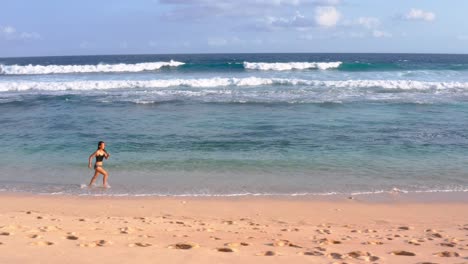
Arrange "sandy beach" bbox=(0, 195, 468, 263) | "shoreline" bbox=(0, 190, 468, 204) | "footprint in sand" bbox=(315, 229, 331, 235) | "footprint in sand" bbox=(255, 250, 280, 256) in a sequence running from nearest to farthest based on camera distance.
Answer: "sandy beach" bbox=(0, 195, 468, 263) < "footprint in sand" bbox=(255, 250, 280, 256) < "footprint in sand" bbox=(315, 229, 331, 235) < "shoreline" bbox=(0, 190, 468, 204)

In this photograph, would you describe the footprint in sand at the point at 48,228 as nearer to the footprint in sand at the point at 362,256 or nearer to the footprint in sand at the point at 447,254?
the footprint in sand at the point at 362,256

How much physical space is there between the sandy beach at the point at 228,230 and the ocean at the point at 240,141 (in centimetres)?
95

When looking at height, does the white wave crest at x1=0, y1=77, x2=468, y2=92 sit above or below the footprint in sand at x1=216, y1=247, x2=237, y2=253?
above

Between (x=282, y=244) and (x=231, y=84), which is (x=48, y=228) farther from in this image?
(x=231, y=84)

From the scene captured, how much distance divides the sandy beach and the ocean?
3.12ft

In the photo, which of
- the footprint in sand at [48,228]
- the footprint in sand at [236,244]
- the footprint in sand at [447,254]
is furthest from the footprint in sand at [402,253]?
the footprint in sand at [48,228]

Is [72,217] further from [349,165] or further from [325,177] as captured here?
[349,165]

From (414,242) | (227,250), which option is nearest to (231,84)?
(414,242)

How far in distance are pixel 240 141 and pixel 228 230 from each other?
7422 millimetres

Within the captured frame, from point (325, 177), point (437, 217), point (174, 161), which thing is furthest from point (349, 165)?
point (174, 161)

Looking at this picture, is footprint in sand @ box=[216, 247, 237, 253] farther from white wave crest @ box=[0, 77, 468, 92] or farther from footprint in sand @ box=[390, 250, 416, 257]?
white wave crest @ box=[0, 77, 468, 92]

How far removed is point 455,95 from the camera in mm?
26312

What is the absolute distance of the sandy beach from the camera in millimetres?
5672

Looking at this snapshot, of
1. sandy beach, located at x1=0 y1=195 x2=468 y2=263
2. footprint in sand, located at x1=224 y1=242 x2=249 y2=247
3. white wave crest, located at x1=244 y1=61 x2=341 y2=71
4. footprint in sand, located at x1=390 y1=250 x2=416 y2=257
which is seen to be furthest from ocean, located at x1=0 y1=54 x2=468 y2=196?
white wave crest, located at x1=244 y1=61 x2=341 y2=71
